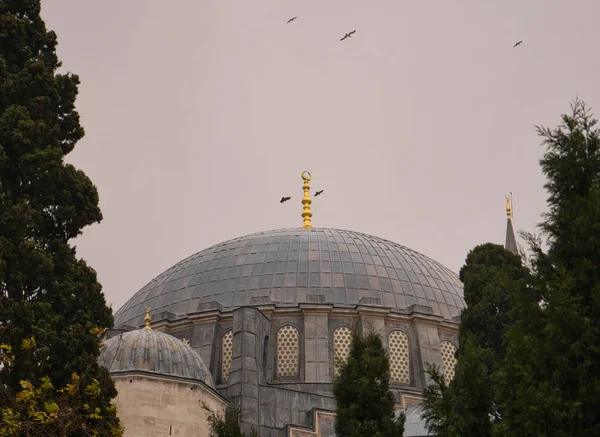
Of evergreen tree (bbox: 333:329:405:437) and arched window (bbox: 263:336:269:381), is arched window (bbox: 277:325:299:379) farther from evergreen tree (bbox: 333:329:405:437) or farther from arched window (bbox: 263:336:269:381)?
evergreen tree (bbox: 333:329:405:437)

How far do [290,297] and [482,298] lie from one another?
1102 centimetres

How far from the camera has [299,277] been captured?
37656mm

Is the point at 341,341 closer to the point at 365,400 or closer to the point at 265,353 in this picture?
the point at 265,353

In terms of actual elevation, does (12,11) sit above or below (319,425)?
above

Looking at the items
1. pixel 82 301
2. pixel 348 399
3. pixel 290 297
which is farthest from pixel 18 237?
pixel 290 297

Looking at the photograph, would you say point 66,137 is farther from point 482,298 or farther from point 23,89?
point 482,298

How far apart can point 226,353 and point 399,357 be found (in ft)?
17.4

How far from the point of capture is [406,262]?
40.4 metres

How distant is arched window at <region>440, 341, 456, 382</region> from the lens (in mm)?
35656

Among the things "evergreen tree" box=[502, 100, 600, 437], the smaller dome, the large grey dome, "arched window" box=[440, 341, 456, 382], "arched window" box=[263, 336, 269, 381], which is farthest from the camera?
the large grey dome

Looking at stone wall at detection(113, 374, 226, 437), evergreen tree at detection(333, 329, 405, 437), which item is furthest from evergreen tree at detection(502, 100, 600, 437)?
stone wall at detection(113, 374, 226, 437)

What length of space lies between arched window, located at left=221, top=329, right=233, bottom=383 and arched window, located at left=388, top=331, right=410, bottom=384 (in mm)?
4845

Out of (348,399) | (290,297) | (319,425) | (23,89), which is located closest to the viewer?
(348,399)

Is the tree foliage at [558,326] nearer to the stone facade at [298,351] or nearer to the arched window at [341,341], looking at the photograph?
the stone facade at [298,351]
